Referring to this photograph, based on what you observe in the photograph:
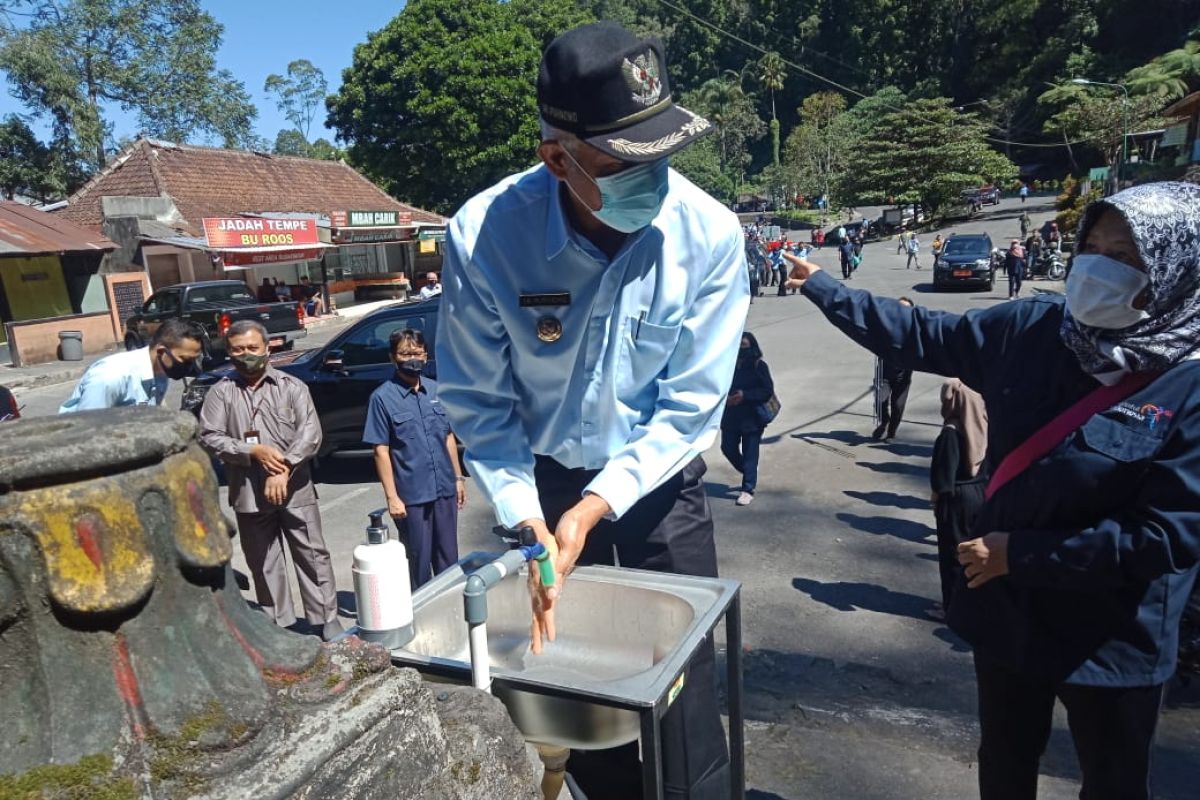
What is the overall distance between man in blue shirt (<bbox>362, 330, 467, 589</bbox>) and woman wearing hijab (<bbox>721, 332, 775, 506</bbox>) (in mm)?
2988

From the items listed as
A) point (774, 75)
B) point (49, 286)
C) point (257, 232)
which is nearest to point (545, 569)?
point (257, 232)

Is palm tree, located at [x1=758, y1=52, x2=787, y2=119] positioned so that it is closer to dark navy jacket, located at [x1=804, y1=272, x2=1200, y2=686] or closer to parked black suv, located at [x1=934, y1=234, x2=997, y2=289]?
parked black suv, located at [x1=934, y1=234, x2=997, y2=289]

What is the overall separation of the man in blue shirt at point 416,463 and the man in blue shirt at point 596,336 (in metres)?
3.03

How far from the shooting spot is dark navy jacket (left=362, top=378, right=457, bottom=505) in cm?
498

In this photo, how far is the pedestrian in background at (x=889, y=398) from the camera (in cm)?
872

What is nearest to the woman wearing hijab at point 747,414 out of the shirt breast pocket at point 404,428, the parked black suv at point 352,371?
the shirt breast pocket at point 404,428

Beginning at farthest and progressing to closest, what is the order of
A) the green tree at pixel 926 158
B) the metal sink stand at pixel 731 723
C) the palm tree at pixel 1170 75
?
the green tree at pixel 926 158 → the palm tree at pixel 1170 75 → the metal sink stand at pixel 731 723

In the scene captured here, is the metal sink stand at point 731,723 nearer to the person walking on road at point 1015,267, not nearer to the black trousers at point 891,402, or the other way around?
the black trousers at point 891,402

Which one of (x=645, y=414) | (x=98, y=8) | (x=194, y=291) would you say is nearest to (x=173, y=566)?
(x=645, y=414)

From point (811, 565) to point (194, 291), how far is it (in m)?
16.8

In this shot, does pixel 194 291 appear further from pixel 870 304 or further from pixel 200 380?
pixel 870 304

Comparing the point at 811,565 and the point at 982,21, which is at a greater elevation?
the point at 982,21

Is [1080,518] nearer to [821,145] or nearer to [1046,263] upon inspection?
[1046,263]

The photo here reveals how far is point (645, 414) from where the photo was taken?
6.85 ft
